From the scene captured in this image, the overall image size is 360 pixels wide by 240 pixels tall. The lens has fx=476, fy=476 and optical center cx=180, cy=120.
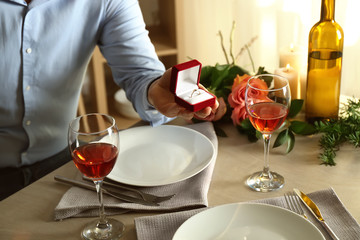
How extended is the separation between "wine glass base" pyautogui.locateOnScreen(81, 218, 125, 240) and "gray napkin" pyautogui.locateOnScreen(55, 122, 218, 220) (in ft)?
0.12

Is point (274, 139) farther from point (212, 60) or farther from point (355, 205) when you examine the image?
point (212, 60)

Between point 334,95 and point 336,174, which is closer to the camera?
point 336,174

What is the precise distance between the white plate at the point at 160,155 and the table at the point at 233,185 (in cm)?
5

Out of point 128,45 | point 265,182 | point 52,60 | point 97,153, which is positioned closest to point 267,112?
point 265,182

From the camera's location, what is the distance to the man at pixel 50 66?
1.36 meters

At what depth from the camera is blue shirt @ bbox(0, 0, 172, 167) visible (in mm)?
1357

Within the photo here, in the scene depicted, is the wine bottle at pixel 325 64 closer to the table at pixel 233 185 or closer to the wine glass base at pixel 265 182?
the table at pixel 233 185

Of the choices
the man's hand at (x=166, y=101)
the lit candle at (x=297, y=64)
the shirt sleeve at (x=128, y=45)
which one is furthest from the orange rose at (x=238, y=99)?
the shirt sleeve at (x=128, y=45)

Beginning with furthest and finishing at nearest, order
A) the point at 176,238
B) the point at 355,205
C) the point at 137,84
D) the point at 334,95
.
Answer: the point at 137,84, the point at 334,95, the point at 355,205, the point at 176,238

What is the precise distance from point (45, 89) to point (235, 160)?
2.21ft

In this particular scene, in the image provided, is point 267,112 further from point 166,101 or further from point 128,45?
point 128,45

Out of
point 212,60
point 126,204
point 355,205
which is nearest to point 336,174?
point 355,205

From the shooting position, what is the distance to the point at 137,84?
1.40 metres

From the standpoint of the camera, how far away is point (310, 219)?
86 centimetres
